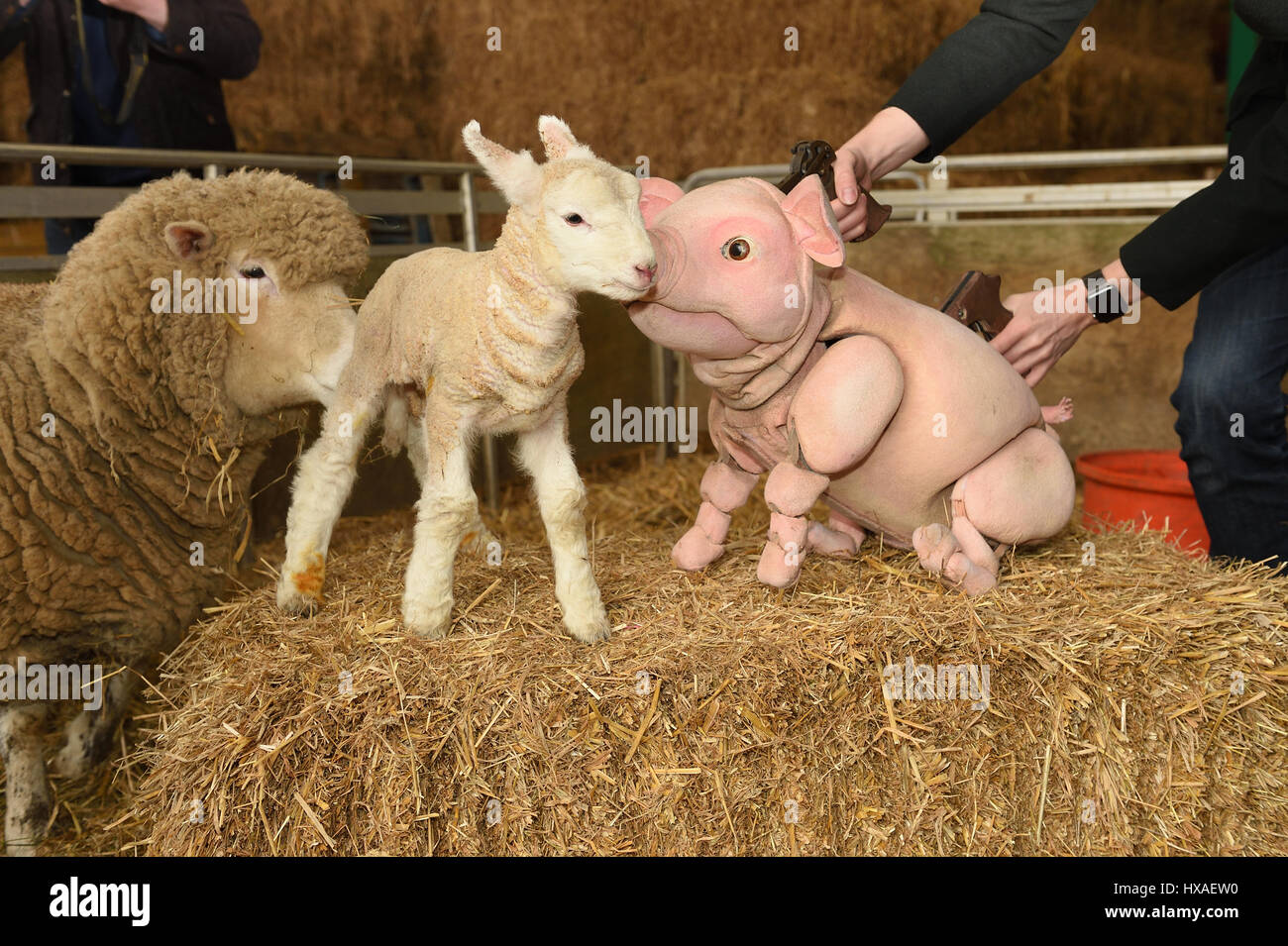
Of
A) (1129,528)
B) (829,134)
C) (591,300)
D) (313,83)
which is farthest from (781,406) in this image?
(313,83)

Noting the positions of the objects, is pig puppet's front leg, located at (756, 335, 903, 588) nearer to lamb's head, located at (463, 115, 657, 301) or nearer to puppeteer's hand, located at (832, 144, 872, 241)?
puppeteer's hand, located at (832, 144, 872, 241)

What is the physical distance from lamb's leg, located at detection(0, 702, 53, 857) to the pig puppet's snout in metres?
1.60

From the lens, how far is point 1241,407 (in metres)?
2.44

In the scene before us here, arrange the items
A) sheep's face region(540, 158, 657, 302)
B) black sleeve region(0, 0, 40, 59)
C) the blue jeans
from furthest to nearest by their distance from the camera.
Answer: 1. black sleeve region(0, 0, 40, 59)
2. the blue jeans
3. sheep's face region(540, 158, 657, 302)

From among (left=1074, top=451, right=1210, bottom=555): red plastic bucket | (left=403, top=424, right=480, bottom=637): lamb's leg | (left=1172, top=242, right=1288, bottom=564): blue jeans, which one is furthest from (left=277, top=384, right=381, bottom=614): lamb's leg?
(left=1074, top=451, right=1210, bottom=555): red plastic bucket

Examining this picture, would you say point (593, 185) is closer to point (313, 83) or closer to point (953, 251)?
point (953, 251)

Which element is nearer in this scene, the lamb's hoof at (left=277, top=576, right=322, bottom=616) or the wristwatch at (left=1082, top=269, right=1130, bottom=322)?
the lamb's hoof at (left=277, top=576, right=322, bottom=616)

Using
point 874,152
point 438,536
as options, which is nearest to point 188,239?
point 438,536

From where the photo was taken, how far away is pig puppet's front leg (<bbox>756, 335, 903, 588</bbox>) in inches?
82.2

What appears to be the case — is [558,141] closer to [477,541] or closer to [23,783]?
[477,541]

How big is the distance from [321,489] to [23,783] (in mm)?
920

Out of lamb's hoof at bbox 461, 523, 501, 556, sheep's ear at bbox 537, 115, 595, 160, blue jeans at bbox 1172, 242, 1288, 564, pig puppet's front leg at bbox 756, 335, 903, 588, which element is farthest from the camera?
lamb's hoof at bbox 461, 523, 501, 556

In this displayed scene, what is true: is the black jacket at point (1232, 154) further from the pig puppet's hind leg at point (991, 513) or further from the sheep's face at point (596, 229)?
the sheep's face at point (596, 229)

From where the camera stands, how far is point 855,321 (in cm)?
219
